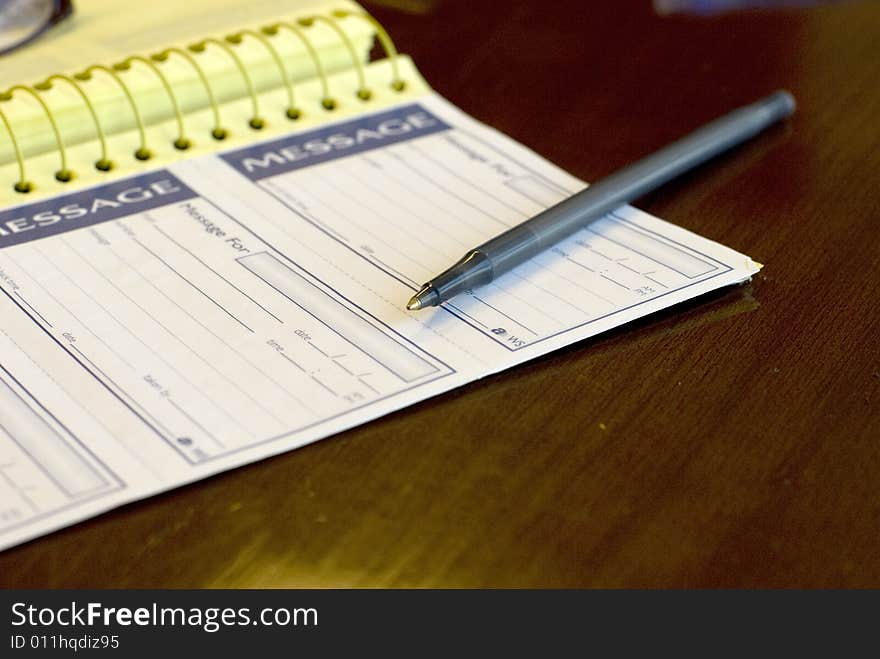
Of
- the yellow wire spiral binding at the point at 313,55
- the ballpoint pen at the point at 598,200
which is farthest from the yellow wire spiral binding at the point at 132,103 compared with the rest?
the ballpoint pen at the point at 598,200

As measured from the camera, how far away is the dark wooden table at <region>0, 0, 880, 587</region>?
0.45 m

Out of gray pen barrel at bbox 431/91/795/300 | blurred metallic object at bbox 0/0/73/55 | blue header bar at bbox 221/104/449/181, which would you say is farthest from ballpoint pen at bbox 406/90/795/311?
blurred metallic object at bbox 0/0/73/55

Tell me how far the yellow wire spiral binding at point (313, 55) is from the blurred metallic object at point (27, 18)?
15 cm

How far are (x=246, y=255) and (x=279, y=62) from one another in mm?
195

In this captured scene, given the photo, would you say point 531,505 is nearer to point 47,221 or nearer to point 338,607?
point 338,607

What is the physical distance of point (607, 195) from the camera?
66 cm

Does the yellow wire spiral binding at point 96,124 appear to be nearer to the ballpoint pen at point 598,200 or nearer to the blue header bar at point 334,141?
the blue header bar at point 334,141

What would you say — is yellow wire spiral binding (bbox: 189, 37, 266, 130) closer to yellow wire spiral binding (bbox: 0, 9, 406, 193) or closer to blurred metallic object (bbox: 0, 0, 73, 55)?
yellow wire spiral binding (bbox: 0, 9, 406, 193)

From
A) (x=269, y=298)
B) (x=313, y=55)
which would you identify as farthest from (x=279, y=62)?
(x=269, y=298)

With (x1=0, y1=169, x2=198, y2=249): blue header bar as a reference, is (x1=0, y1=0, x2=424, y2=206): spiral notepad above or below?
above

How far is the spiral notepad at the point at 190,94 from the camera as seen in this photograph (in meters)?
0.68

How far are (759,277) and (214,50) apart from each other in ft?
1.24

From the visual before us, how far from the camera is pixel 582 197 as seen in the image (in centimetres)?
65

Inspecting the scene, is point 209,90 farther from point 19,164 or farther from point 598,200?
point 598,200
